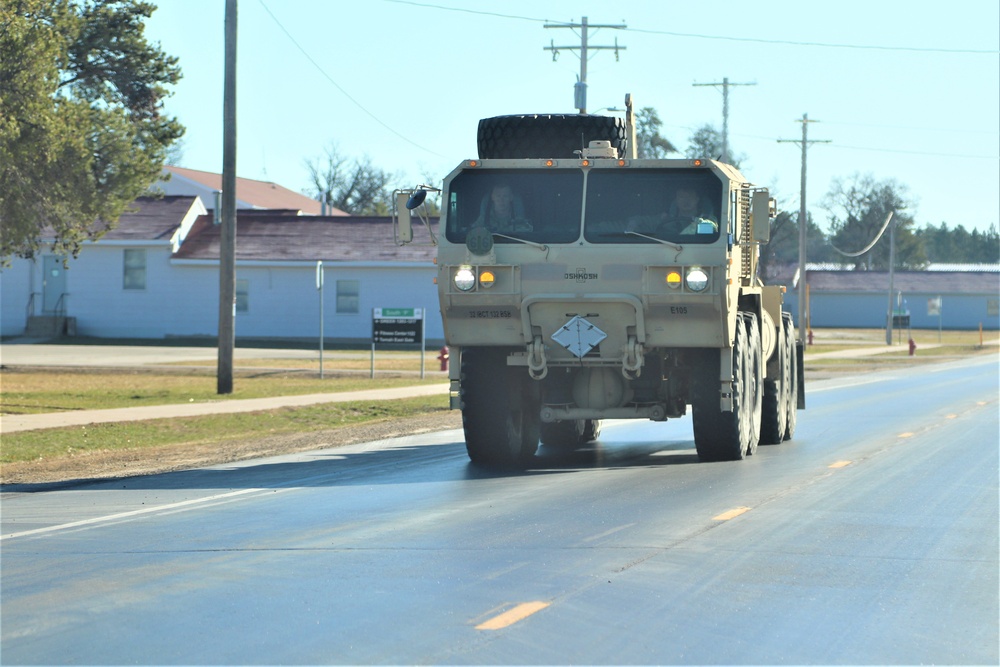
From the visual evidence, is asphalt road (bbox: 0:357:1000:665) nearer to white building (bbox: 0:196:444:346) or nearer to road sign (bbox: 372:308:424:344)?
road sign (bbox: 372:308:424:344)

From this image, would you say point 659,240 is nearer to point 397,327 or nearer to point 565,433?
point 565,433

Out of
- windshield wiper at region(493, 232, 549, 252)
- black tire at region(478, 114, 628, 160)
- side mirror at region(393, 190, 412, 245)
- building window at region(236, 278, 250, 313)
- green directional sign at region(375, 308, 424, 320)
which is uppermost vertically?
black tire at region(478, 114, 628, 160)

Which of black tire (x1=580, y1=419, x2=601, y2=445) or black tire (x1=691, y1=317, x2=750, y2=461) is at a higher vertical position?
black tire (x1=691, y1=317, x2=750, y2=461)

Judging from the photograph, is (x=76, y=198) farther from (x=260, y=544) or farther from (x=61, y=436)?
(x=260, y=544)

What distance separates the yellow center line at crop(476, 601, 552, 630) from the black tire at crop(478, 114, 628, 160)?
9010mm

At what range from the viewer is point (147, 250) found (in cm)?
5506

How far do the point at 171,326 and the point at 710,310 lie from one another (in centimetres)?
4309

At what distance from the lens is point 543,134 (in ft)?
53.2

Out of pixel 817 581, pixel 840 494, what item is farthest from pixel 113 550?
pixel 840 494

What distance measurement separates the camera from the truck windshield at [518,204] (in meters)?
14.8

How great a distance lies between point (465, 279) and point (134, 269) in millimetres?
42923

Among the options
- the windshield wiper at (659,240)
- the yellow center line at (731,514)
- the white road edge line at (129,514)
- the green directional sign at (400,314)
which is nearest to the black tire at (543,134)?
the windshield wiper at (659,240)

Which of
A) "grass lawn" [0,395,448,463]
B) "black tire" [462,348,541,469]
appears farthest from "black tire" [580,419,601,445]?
"grass lawn" [0,395,448,463]

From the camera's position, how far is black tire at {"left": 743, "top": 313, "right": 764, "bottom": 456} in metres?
16.7
